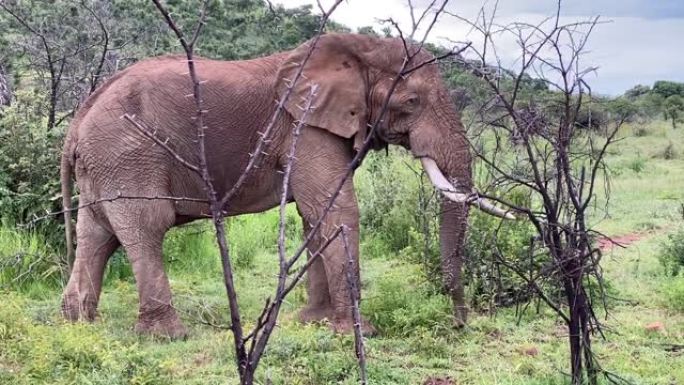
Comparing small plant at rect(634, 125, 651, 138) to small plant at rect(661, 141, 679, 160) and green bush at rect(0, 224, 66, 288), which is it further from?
green bush at rect(0, 224, 66, 288)

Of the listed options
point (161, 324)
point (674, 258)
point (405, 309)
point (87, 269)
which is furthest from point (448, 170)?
point (674, 258)

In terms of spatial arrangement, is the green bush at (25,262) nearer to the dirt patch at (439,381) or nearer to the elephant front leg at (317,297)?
the elephant front leg at (317,297)

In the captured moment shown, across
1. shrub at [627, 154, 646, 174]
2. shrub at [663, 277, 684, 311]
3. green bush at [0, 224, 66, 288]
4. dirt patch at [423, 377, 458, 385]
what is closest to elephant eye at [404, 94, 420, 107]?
dirt patch at [423, 377, 458, 385]

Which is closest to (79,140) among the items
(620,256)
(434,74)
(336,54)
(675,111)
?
(336,54)

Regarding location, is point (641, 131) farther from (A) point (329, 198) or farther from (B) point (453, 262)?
(A) point (329, 198)

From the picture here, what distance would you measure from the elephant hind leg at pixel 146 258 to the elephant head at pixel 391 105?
1.30 meters

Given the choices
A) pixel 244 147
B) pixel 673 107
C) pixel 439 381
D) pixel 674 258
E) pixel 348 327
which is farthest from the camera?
pixel 673 107

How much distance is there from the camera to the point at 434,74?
22.1 feet

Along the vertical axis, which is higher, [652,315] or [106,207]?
[106,207]

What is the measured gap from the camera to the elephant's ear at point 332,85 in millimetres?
6586

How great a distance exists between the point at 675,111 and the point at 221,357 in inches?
1203

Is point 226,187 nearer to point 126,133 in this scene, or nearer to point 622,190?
point 126,133

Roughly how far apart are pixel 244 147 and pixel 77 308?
1711 millimetres

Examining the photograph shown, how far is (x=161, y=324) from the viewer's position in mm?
6449
